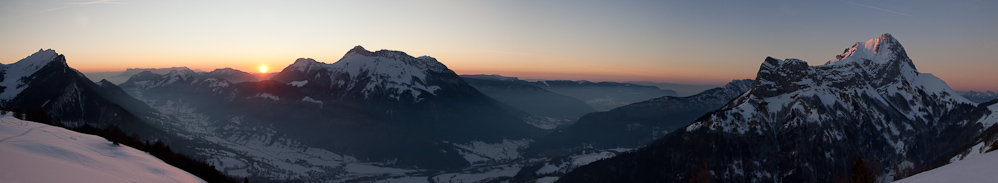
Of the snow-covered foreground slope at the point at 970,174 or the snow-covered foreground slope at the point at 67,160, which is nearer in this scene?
the snow-covered foreground slope at the point at 67,160

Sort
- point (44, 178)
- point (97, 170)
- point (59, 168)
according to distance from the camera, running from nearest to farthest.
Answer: point (44, 178)
point (59, 168)
point (97, 170)

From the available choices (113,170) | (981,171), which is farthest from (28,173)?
(981,171)

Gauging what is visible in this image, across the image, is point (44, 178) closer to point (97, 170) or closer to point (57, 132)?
point (97, 170)

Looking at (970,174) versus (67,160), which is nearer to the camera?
(67,160)

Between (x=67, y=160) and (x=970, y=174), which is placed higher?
(x=970, y=174)

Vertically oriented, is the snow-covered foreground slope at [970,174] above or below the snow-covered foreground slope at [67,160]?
above

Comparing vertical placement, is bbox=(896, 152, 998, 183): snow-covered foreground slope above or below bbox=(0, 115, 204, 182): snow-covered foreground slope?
above

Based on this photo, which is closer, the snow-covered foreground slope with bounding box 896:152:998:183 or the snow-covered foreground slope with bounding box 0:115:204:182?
the snow-covered foreground slope with bounding box 0:115:204:182

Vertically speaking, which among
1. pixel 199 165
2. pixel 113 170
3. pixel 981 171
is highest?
pixel 981 171
